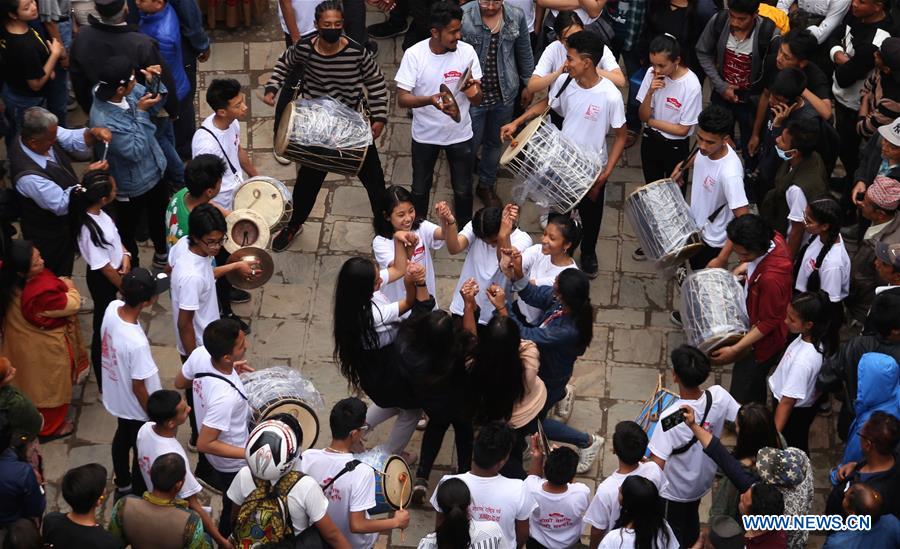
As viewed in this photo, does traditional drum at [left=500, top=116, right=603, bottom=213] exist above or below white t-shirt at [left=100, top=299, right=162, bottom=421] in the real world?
above

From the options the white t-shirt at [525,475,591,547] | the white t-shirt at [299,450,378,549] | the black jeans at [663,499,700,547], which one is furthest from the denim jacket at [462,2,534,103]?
the white t-shirt at [299,450,378,549]

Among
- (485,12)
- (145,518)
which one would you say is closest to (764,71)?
(485,12)

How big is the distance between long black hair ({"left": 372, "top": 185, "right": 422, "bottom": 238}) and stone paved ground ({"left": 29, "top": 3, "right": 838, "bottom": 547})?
1390 millimetres

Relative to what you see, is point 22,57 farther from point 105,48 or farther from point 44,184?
point 44,184

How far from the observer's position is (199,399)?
23.9ft

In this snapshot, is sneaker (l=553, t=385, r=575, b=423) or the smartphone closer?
the smartphone

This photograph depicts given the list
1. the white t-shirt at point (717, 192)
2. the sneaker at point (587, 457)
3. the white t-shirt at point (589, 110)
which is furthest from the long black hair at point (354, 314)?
the white t-shirt at point (717, 192)

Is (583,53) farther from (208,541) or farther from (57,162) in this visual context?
(208,541)

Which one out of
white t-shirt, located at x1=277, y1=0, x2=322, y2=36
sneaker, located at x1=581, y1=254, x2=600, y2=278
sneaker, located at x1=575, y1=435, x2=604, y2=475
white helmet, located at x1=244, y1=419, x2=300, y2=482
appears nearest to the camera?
white helmet, located at x1=244, y1=419, x2=300, y2=482

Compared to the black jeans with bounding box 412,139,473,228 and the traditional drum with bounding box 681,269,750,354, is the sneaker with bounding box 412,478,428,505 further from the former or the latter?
the black jeans with bounding box 412,139,473,228

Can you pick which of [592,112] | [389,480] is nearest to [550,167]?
[592,112]

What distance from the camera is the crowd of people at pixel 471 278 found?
6652mm

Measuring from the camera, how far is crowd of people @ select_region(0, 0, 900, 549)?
21.8 ft

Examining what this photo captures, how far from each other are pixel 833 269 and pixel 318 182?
3967mm
